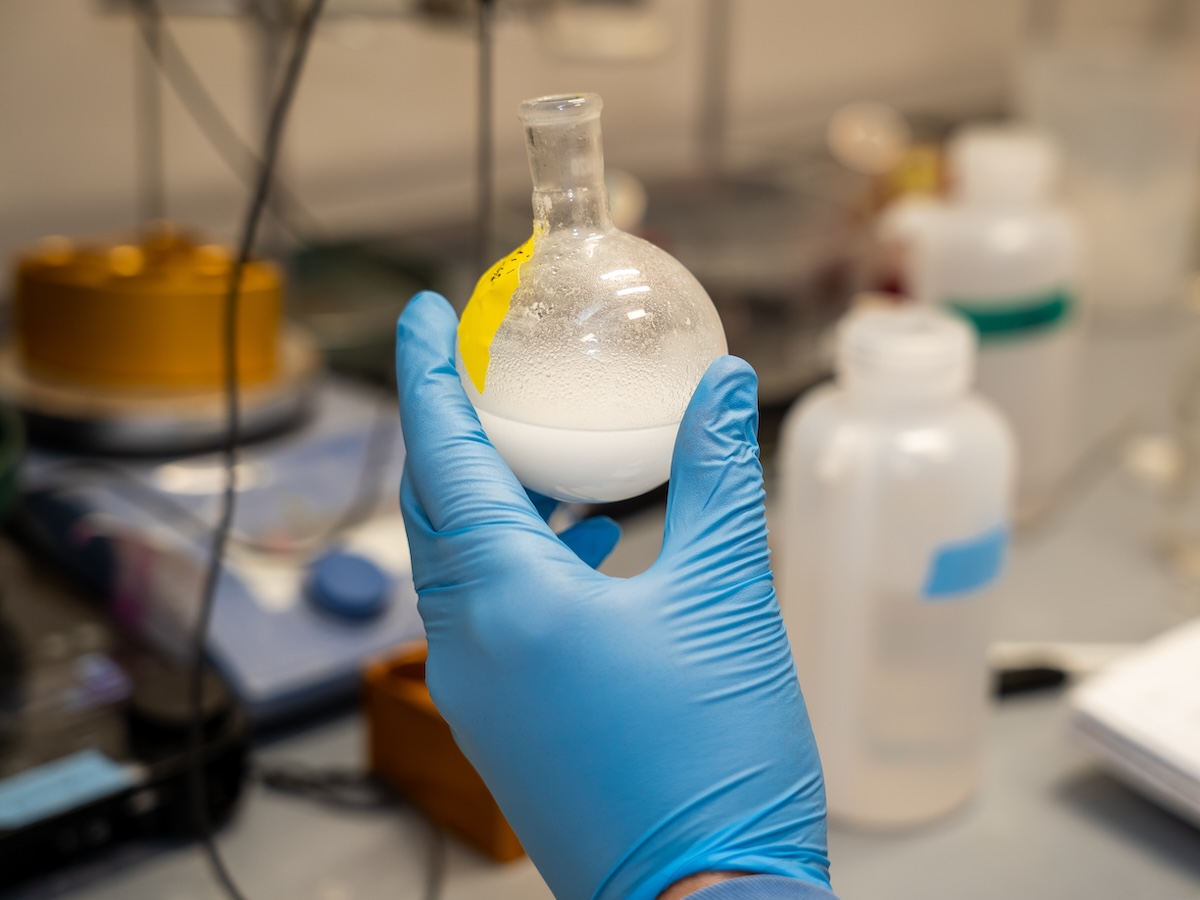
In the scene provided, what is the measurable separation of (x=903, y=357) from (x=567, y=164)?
0.36 m

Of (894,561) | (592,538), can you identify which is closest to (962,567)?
(894,561)

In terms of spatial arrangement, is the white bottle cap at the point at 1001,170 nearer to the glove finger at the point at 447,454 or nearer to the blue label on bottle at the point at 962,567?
the blue label on bottle at the point at 962,567

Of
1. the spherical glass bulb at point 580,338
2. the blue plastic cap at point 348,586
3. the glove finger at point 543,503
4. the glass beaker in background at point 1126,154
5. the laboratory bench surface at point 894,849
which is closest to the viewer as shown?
the spherical glass bulb at point 580,338

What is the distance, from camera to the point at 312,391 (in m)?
1.40

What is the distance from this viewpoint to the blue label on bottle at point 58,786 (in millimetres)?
806

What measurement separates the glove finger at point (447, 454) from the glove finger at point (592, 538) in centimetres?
11

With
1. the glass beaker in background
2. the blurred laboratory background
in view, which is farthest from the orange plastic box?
the glass beaker in background

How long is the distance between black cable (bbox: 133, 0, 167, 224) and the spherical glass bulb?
3.92 ft

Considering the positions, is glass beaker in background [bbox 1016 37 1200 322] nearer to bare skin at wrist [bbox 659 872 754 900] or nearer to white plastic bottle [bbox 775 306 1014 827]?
white plastic bottle [bbox 775 306 1014 827]

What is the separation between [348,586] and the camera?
3.43 feet

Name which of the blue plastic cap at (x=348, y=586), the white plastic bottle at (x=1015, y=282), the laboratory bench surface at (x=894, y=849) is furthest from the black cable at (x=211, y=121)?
the laboratory bench surface at (x=894, y=849)

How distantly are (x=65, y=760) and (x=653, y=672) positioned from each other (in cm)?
48

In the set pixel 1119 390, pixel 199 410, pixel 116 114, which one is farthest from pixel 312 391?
pixel 1119 390

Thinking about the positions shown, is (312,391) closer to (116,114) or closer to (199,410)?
(199,410)
